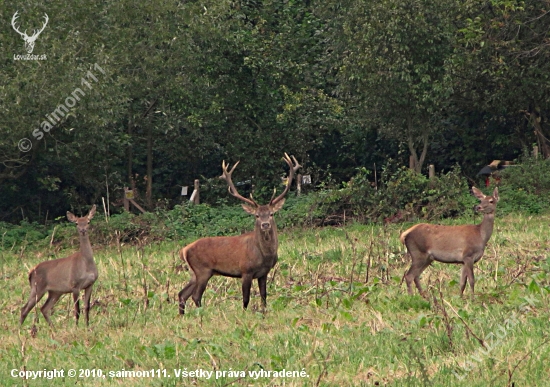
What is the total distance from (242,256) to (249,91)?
55.9 ft

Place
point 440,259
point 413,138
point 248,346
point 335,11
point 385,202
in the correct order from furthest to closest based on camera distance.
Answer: point 335,11, point 413,138, point 385,202, point 440,259, point 248,346

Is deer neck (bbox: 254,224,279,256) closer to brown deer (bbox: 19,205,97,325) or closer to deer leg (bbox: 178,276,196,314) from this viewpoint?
deer leg (bbox: 178,276,196,314)

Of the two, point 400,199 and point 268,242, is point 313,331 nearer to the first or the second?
point 268,242

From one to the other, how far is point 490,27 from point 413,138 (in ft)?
15.3

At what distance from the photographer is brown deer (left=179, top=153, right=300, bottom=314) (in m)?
11.5

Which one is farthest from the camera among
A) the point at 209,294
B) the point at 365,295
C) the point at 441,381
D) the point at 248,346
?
the point at 209,294

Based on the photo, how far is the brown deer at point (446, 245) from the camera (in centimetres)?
1156

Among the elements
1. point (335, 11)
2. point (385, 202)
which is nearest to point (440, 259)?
point (385, 202)

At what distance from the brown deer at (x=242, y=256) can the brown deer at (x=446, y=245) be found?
66.4 inches

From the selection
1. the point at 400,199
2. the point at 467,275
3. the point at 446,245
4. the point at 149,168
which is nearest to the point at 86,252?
the point at 446,245

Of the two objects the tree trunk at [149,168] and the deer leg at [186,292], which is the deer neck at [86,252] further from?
the tree trunk at [149,168]

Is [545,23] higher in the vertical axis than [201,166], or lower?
higher

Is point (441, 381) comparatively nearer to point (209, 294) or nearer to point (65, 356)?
point (65, 356)

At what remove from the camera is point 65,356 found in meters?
9.35
